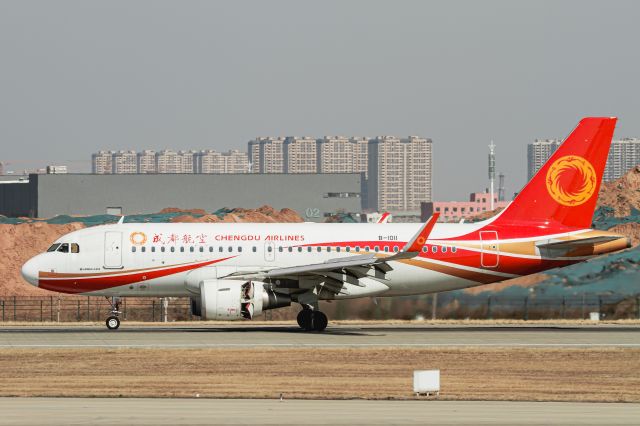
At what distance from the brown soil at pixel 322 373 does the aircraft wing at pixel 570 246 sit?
8.57 meters

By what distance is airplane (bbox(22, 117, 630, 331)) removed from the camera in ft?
143

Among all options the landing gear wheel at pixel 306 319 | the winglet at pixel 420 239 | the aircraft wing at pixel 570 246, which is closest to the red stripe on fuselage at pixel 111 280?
the landing gear wheel at pixel 306 319

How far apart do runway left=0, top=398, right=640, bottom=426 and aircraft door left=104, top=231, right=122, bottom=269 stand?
57.5ft

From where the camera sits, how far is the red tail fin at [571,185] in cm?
4672

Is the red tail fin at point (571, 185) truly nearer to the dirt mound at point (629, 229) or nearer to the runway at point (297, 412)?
the runway at point (297, 412)

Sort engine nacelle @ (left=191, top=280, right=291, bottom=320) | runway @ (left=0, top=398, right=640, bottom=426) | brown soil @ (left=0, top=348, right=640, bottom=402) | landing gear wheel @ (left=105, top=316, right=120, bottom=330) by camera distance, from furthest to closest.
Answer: landing gear wheel @ (left=105, top=316, right=120, bottom=330) → engine nacelle @ (left=191, top=280, right=291, bottom=320) → brown soil @ (left=0, top=348, right=640, bottom=402) → runway @ (left=0, top=398, right=640, bottom=426)

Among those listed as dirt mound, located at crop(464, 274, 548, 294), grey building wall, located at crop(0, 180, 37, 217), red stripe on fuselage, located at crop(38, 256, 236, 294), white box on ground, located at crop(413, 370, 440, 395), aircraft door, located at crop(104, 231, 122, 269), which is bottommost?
white box on ground, located at crop(413, 370, 440, 395)

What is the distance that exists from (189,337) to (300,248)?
6045 millimetres

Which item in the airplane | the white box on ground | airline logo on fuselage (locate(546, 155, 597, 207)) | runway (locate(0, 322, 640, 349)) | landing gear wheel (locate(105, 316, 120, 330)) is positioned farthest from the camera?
airline logo on fuselage (locate(546, 155, 597, 207))

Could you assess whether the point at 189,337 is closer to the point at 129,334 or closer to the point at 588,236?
the point at 129,334

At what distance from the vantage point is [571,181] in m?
46.9

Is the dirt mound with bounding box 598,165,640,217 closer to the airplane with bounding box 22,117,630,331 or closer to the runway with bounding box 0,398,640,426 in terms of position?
the airplane with bounding box 22,117,630,331

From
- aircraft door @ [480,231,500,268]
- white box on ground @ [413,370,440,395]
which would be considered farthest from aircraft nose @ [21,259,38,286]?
white box on ground @ [413,370,440,395]

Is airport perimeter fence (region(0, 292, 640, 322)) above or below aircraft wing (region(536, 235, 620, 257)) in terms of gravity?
below
